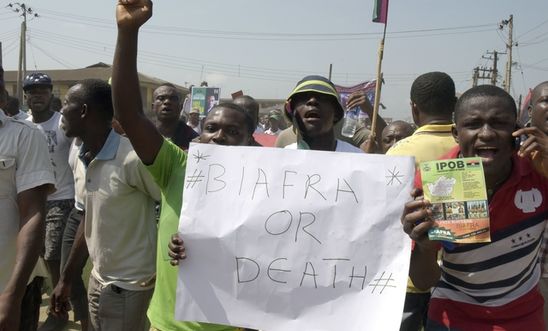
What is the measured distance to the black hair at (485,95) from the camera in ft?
5.96

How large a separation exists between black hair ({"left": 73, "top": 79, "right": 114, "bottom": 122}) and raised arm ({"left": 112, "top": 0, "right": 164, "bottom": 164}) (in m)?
0.87

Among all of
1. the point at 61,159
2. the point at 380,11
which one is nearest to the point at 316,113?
the point at 380,11

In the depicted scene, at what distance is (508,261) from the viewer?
182cm

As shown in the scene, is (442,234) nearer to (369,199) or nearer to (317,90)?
(369,199)

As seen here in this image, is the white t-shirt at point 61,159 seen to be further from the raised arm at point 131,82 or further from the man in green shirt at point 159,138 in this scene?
the raised arm at point 131,82

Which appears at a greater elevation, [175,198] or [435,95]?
[435,95]

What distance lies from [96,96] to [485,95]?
2099 mm

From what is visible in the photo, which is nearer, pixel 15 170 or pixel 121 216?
pixel 15 170

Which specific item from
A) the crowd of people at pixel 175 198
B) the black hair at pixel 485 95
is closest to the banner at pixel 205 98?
the crowd of people at pixel 175 198

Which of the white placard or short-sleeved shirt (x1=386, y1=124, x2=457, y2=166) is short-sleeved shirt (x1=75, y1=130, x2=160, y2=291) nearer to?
the white placard

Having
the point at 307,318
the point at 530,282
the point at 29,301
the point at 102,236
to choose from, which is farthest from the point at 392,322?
the point at 29,301

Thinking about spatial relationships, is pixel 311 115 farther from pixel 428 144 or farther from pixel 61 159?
pixel 61 159

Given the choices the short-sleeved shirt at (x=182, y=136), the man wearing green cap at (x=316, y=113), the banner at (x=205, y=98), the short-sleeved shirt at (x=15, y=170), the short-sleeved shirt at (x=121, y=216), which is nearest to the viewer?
the short-sleeved shirt at (x=15, y=170)

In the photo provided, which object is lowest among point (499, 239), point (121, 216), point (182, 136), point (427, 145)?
point (121, 216)
